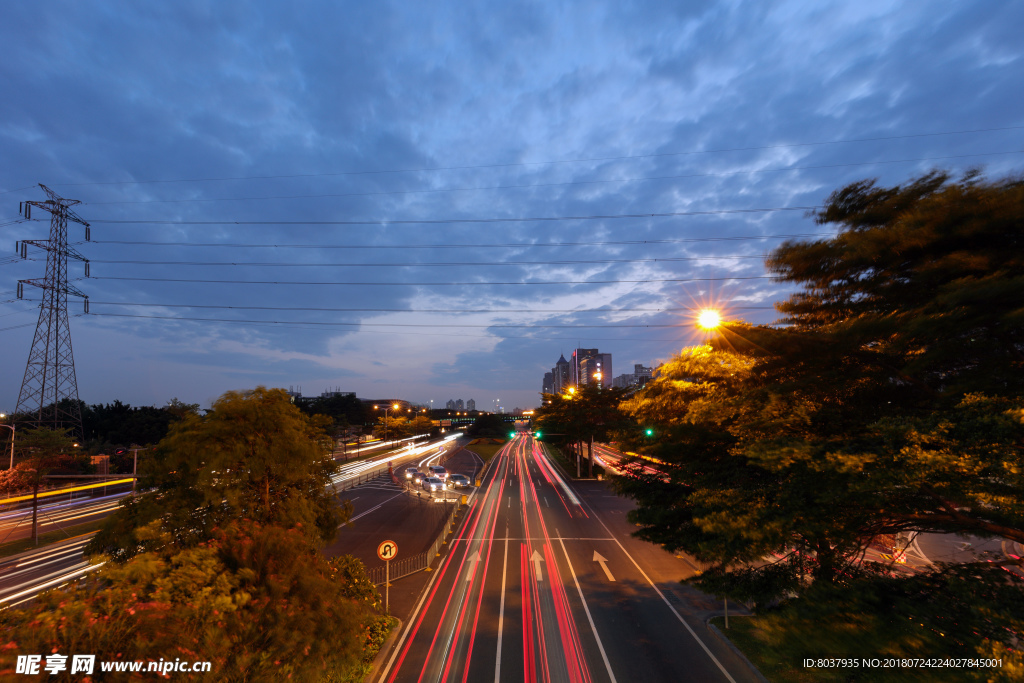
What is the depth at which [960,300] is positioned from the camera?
211 inches

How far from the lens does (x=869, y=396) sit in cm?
772

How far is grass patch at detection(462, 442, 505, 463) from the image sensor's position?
71.8 m

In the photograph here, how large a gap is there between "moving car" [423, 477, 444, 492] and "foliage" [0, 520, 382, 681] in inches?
1154

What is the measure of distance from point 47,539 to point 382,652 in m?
26.2

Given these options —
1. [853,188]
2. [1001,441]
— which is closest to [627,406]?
[1001,441]

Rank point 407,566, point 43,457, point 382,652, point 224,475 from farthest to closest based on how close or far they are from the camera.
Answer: point 43,457 < point 407,566 < point 382,652 < point 224,475

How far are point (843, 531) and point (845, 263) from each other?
4.83 meters

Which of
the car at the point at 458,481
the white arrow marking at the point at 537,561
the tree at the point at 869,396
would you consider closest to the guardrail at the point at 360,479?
the car at the point at 458,481

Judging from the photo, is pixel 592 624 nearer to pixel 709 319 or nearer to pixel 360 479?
pixel 709 319

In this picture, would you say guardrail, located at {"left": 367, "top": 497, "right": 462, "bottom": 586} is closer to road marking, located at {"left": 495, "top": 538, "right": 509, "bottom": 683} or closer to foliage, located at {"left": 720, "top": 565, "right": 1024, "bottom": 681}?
road marking, located at {"left": 495, "top": 538, "right": 509, "bottom": 683}

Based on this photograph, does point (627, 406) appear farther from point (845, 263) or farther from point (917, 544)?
point (917, 544)

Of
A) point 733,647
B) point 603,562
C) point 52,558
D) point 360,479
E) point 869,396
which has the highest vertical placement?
point 869,396

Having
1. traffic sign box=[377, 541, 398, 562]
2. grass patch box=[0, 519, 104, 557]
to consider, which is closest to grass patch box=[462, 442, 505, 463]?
grass patch box=[0, 519, 104, 557]

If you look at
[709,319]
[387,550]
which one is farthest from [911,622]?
[387,550]
